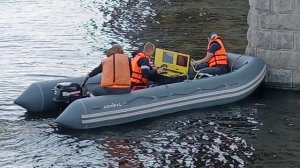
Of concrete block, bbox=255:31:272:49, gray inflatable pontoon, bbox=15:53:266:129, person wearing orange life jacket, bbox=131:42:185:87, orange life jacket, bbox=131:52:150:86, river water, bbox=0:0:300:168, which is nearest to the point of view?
river water, bbox=0:0:300:168

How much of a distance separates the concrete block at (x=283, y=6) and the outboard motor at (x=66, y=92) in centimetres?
526

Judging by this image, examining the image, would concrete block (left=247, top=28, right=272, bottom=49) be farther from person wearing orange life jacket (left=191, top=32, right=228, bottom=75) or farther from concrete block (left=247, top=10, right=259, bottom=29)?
person wearing orange life jacket (left=191, top=32, right=228, bottom=75)

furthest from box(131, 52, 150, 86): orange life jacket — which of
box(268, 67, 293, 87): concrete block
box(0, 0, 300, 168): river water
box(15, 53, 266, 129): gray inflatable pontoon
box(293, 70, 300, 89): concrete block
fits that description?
box(293, 70, 300, 89): concrete block

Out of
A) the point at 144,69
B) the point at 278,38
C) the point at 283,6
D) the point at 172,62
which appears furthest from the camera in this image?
the point at 278,38

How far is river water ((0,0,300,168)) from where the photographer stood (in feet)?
38.7

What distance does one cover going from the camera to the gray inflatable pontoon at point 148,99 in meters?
13.2

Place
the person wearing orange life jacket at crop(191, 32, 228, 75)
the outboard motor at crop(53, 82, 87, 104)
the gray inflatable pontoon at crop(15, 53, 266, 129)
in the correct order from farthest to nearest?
the person wearing orange life jacket at crop(191, 32, 228, 75)
the outboard motor at crop(53, 82, 87, 104)
the gray inflatable pontoon at crop(15, 53, 266, 129)

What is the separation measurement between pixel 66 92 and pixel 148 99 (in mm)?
1711

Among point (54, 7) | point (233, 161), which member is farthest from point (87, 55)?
point (54, 7)

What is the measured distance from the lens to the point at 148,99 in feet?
45.7

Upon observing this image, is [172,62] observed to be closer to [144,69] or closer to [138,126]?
[144,69]

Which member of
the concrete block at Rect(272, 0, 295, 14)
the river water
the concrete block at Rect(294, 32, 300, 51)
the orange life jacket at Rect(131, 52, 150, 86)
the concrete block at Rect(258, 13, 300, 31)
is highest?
the concrete block at Rect(272, 0, 295, 14)

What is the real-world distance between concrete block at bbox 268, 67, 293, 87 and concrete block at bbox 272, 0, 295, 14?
1444 millimetres

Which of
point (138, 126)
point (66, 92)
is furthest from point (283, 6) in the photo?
point (66, 92)
